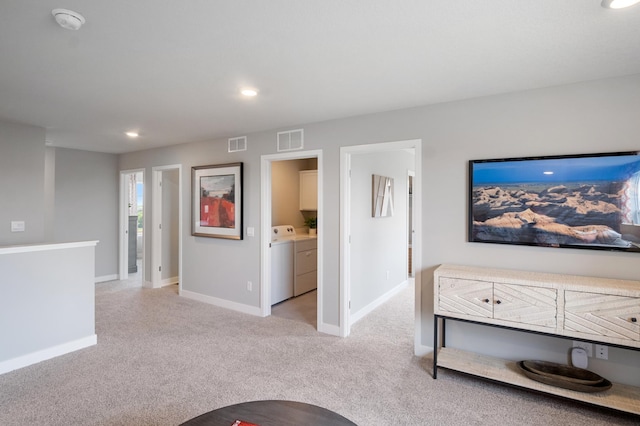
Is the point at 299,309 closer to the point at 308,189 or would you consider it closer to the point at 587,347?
the point at 308,189

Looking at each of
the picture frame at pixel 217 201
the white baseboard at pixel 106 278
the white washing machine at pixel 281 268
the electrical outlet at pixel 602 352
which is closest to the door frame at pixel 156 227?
the picture frame at pixel 217 201

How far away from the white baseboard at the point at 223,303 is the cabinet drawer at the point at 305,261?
1.03m

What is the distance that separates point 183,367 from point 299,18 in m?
2.84

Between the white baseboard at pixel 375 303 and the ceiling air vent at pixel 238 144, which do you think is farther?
the ceiling air vent at pixel 238 144

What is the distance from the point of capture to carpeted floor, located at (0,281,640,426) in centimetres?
226

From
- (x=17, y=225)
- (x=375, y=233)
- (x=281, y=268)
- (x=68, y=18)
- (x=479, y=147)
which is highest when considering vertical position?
(x=68, y=18)

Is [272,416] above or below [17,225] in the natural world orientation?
below

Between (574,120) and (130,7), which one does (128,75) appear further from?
(574,120)

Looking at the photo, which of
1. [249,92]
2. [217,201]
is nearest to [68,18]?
[249,92]

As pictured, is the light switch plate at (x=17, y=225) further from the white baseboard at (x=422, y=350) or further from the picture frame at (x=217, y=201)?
the white baseboard at (x=422, y=350)

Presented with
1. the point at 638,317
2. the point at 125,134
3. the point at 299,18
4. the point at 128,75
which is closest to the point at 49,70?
the point at 128,75

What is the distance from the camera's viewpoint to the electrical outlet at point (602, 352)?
2.45m

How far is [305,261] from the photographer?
534 cm

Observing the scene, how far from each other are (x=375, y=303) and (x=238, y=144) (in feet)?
9.38
